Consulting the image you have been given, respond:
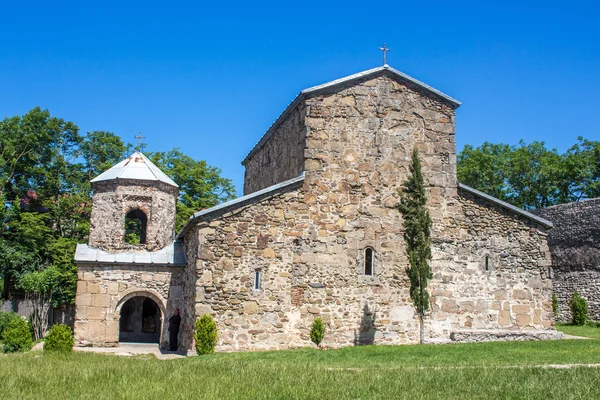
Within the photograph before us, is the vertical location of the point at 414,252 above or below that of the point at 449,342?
above

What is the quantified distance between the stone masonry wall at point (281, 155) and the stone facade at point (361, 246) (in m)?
0.23

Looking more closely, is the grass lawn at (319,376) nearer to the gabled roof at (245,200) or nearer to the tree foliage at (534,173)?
the gabled roof at (245,200)

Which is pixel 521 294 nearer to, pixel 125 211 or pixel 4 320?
pixel 125 211

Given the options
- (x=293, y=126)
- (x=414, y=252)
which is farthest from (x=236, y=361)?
(x=293, y=126)

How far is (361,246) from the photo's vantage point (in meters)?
17.3

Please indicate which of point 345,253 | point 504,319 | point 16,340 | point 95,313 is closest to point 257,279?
point 345,253

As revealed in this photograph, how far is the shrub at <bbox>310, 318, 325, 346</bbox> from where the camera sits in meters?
16.2

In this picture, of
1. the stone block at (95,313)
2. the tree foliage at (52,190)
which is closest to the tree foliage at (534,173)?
the tree foliage at (52,190)

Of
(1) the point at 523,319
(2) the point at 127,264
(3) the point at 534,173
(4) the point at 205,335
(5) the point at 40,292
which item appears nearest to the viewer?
(4) the point at 205,335

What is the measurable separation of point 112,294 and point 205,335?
15.7 ft

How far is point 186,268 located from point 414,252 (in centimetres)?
699

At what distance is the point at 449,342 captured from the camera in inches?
669

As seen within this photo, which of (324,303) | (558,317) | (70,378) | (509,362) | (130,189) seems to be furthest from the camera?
(558,317)

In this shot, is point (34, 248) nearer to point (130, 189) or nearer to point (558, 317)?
point (130, 189)
